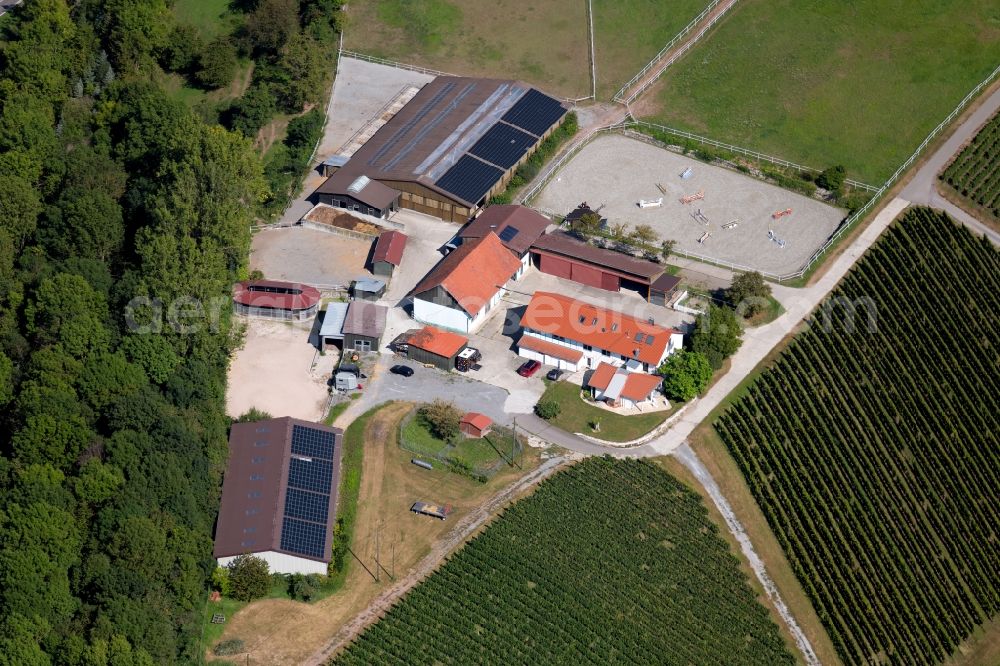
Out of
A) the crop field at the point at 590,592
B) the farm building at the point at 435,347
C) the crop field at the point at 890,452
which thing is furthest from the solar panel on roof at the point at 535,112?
the crop field at the point at 590,592

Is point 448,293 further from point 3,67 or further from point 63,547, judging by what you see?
point 3,67

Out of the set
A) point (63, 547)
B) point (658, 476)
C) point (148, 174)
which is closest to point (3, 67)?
point (148, 174)

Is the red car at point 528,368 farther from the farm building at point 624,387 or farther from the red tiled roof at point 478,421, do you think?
the red tiled roof at point 478,421

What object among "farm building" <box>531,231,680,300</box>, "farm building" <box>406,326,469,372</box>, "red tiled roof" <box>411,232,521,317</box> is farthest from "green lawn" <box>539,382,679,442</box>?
"farm building" <box>531,231,680,300</box>

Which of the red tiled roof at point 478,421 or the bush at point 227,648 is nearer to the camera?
the bush at point 227,648

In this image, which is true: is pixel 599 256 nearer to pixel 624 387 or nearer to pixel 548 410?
pixel 624 387

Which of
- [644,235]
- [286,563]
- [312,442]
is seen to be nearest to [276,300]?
[312,442]
